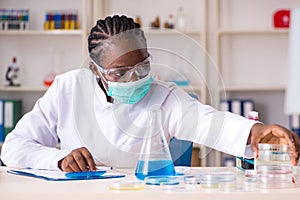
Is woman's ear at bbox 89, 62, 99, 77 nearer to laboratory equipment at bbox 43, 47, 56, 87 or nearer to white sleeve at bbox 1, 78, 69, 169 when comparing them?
white sleeve at bbox 1, 78, 69, 169

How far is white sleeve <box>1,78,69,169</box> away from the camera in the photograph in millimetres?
1625

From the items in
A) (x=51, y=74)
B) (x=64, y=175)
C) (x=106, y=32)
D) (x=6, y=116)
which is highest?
(x=106, y=32)

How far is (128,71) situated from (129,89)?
0.27ft

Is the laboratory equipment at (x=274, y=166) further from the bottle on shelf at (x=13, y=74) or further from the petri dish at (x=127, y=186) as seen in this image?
the bottle on shelf at (x=13, y=74)

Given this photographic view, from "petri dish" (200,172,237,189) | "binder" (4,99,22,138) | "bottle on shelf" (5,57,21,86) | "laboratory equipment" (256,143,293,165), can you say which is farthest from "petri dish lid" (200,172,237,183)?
"bottle on shelf" (5,57,21,86)

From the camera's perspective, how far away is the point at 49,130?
1883 mm

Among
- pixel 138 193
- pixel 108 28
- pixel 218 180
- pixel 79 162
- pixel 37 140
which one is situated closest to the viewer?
pixel 138 193

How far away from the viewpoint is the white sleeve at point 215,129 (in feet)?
5.04

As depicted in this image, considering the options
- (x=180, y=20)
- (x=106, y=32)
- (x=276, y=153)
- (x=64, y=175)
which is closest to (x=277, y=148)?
(x=276, y=153)

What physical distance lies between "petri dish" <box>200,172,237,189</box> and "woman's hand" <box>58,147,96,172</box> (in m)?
0.33

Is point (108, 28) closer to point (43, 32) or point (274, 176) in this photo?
point (274, 176)

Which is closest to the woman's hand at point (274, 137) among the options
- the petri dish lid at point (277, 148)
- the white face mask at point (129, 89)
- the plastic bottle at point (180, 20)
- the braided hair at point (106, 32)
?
the petri dish lid at point (277, 148)

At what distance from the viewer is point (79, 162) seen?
149cm

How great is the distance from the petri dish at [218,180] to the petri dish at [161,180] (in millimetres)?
59
